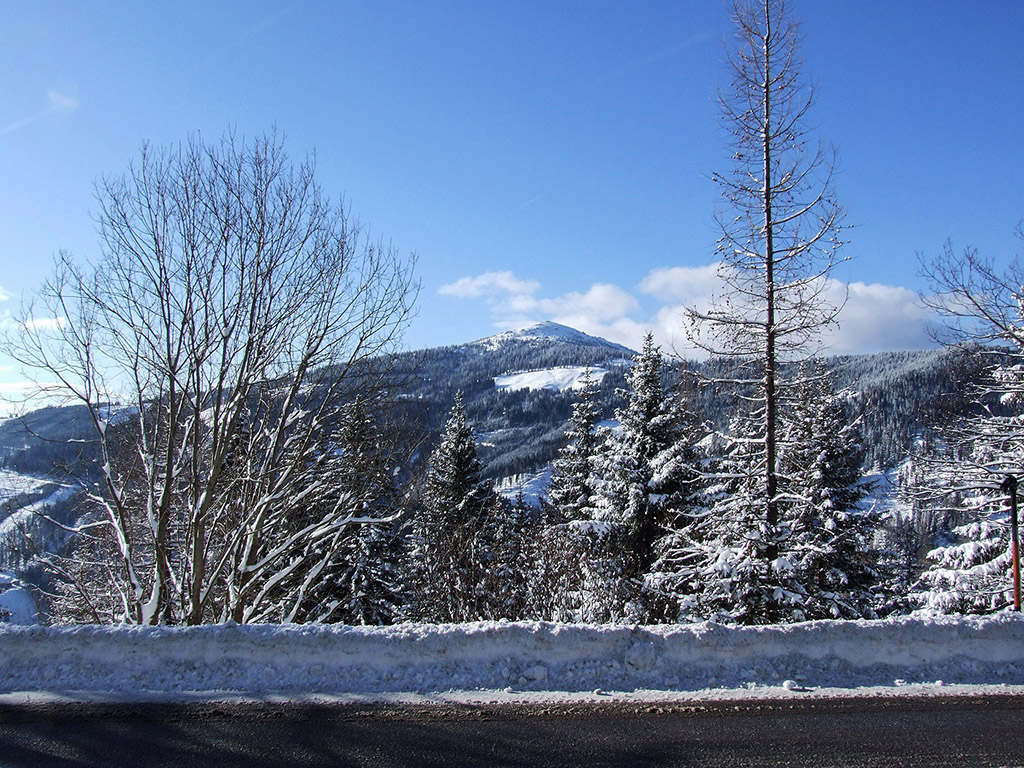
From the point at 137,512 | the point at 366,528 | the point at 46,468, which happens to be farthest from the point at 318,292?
the point at 366,528

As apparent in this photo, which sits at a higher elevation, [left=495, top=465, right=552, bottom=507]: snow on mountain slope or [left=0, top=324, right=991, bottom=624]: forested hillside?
[left=0, top=324, right=991, bottom=624]: forested hillside

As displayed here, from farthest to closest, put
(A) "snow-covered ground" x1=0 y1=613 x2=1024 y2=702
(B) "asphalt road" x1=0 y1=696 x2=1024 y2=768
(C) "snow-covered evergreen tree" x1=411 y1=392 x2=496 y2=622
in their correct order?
(C) "snow-covered evergreen tree" x1=411 y1=392 x2=496 y2=622
(A) "snow-covered ground" x1=0 y1=613 x2=1024 y2=702
(B) "asphalt road" x1=0 y1=696 x2=1024 y2=768

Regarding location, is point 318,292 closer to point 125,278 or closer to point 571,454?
point 125,278

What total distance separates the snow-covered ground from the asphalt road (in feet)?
0.91

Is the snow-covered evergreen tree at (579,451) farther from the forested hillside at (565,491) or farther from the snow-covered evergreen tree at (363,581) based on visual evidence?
the snow-covered evergreen tree at (363,581)

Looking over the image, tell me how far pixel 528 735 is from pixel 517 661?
1.06 m

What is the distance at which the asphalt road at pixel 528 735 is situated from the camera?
12.6 feet

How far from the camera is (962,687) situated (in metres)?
5.00

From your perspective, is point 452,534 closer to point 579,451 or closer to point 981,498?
point 579,451

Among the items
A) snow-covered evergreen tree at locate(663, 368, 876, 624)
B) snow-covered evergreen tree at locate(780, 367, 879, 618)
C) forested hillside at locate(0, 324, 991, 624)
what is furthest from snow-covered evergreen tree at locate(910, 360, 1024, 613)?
snow-covered evergreen tree at locate(663, 368, 876, 624)

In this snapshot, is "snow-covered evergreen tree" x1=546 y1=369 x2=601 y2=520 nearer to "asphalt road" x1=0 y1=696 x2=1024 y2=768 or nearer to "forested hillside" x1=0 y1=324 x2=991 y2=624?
"forested hillside" x1=0 y1=324 x2=991 y2=624

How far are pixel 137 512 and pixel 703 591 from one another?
35.1 feet

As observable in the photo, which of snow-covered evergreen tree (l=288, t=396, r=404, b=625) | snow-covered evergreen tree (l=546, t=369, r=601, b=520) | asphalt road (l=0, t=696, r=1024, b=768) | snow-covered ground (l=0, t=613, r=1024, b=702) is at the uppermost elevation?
snow-covered evergreen tree (l=546, t=369, r=601, b=520)

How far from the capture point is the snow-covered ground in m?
4.89
